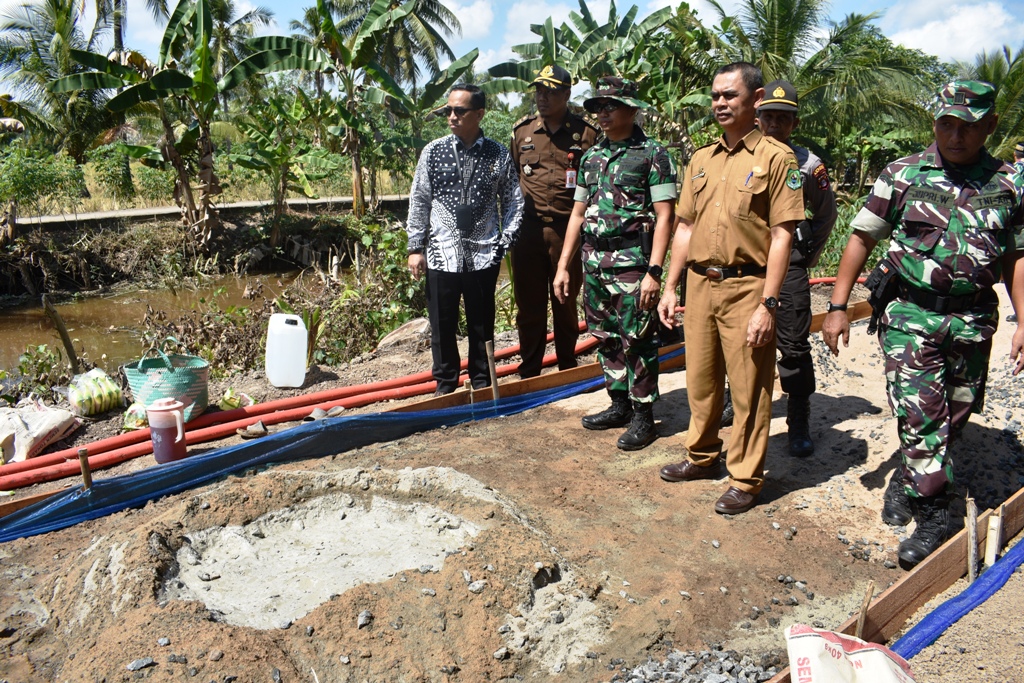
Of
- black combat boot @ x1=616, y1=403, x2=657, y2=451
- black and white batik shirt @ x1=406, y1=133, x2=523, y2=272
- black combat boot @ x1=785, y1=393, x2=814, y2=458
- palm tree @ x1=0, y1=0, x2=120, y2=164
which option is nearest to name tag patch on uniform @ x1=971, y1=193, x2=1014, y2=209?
black combat boot @ x1=785, y1=393, x2=814, y2=458

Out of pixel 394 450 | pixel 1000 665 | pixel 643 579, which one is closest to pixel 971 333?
pixel 1000 665

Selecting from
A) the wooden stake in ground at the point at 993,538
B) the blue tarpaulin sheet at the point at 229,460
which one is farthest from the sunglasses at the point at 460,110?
the wooden stake in ground at the point at 993,538

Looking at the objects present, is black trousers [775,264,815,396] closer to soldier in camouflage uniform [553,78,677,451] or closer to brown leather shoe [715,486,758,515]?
soldier in camouflage uniform [553,78,677,451]

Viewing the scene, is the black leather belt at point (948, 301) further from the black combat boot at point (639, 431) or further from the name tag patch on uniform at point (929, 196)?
the black combat boot at point (639, 431)

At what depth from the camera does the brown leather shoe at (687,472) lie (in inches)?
163

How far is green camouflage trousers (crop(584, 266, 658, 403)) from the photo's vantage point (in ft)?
14.7

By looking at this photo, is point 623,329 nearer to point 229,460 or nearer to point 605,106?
point 605,106

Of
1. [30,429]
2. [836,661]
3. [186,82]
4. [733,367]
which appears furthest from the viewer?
[186,82]

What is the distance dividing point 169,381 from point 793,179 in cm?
371

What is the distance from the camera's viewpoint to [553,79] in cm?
495

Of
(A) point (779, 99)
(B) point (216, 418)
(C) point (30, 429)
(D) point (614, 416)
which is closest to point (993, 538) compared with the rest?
(D) point (614, 416)

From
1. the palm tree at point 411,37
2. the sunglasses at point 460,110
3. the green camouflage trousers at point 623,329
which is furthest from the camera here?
→ the palm tree at point 411,37

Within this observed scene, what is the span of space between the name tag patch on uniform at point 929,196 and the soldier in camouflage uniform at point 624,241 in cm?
121

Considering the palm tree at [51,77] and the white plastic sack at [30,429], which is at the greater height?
the palm tree at [51,77]
